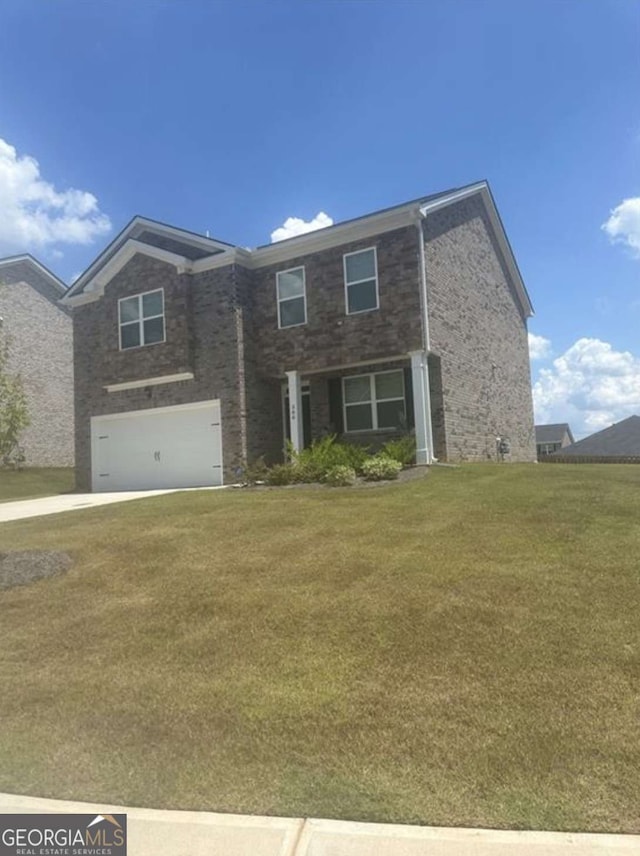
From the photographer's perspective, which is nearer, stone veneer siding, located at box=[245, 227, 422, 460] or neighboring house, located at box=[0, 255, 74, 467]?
stone veneer siding, located at box=[245, 227, 422, 460]

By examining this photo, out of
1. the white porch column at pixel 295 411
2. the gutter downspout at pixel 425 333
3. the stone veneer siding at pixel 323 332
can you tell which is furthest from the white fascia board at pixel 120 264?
the gutter downspout at pixel 425 333

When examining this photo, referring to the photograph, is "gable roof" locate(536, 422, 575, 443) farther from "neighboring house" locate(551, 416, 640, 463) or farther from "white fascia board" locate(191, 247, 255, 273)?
"white fascia board" locate(191, 247, 255, 273)

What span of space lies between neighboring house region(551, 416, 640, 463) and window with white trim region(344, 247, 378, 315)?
15378 mm

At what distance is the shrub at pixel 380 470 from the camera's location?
12.4m

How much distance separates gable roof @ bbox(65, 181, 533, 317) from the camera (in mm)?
14906

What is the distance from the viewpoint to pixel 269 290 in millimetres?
16734

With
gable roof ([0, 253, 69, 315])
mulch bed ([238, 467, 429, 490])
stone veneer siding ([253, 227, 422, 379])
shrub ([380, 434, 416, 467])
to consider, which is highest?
gable roof ([0, 253, 69, 315])

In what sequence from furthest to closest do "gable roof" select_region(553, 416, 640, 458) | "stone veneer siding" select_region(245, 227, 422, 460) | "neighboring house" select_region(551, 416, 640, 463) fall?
"gable roof" select_region(553, 416, 640, 458)
"neighboring house" select_region(551, 416, 640, 463)
"stone veneer siding" select_region(245, 227, 422, 460)

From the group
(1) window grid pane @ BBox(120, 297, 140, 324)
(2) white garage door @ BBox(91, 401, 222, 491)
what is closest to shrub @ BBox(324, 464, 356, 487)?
(2) white garage door @ BBox(91, 401, 222, 491)

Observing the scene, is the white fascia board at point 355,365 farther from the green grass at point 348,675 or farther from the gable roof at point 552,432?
the gable roof at point 552,432

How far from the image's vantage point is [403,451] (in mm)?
14133

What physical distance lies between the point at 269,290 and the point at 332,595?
495 inches

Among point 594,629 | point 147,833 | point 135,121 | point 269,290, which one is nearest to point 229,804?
point 147,833

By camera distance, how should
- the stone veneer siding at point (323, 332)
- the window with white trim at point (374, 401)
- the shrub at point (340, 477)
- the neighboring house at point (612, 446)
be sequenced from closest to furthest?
the shrub at point (340, 477) → the stone veneer siding at point (323, 332) → the window with white trim at point (374, 401) → the neighboring house at point (612, 446)
